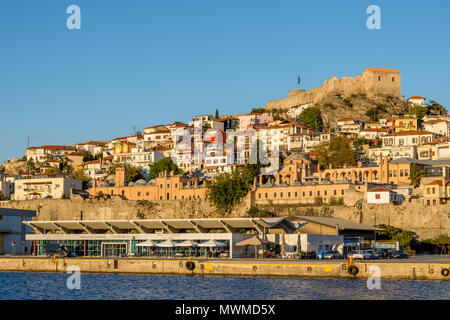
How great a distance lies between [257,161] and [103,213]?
26.5m

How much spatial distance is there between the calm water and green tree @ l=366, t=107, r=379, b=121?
9129 cm

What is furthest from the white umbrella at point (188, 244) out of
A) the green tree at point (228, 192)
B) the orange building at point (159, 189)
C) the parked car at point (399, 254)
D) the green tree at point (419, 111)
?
the green tree at point (419, 111)

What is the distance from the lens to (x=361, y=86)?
14788 centimetres

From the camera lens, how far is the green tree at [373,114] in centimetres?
13512

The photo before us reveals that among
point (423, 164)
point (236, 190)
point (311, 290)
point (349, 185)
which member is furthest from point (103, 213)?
point (311, 290)

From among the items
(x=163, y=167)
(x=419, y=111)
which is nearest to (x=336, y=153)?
(x=163, y=167)

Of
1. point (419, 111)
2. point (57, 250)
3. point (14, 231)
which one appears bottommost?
point (57, 250)

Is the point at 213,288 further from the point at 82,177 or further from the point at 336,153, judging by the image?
the point at 82,177

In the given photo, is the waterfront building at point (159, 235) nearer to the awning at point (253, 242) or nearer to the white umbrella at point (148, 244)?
the white umbrella at point (148, 244)

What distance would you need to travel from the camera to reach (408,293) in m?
40.4

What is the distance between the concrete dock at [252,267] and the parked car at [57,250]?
670 cm

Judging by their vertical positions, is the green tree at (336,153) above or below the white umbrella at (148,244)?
above

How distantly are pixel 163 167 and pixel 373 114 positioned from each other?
45043 millimetres

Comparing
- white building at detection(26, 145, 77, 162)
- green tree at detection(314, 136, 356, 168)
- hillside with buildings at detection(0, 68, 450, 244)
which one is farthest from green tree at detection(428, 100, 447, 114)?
white building at detection(26, 145, 77, 162)
